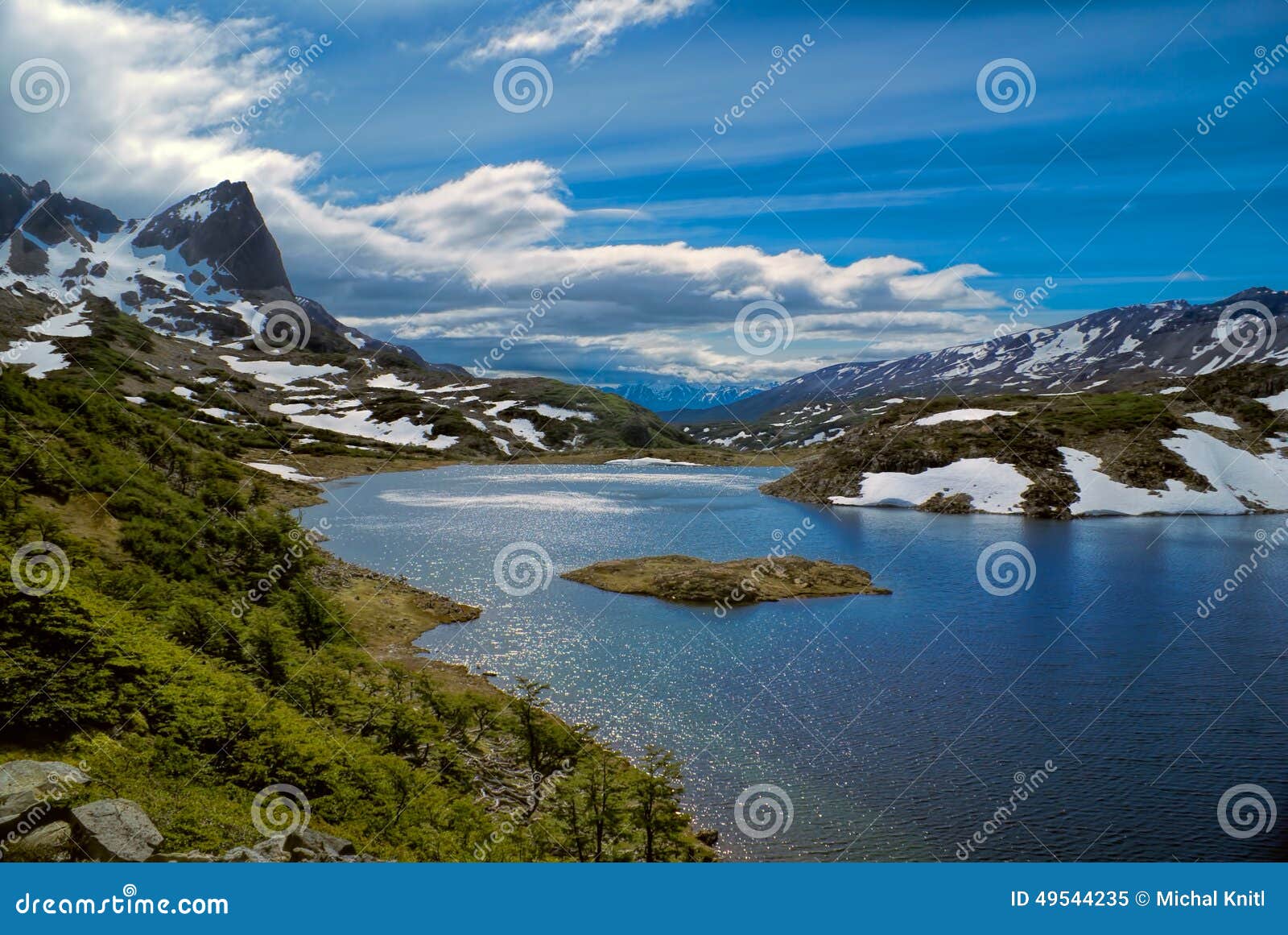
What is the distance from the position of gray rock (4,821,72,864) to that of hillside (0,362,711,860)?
0.04 meters

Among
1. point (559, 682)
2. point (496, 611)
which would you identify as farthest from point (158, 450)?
point (559, 682)

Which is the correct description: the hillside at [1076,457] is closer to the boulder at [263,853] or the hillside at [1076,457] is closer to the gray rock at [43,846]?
the boulder at [263,853]

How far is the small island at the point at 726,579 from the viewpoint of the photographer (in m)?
52.0

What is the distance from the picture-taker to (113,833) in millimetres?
12078

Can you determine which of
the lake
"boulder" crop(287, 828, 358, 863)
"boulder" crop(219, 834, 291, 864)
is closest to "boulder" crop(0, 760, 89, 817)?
"boulder" crop(219, 834, 291, 864)

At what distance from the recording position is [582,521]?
9038 centimetres

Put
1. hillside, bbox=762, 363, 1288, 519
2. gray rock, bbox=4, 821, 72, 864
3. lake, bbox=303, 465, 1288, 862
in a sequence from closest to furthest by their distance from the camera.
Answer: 1. gray rock, bbox=4, 821, 72, 864
2. lake, bbox=303, 465, 1288, 862
3. hillside, bbox=762, 363, 1288, 519

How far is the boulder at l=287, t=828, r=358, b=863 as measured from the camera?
13.5 meters

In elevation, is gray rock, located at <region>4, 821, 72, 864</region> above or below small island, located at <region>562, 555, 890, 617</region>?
below

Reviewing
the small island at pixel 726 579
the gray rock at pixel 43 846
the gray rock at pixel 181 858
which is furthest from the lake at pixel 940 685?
the gray rock at pixel 43 846

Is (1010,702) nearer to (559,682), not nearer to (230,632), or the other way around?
(559,682)

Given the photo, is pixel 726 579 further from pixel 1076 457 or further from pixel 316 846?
pixel 1076 457

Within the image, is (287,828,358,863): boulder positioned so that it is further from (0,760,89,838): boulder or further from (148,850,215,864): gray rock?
(0,760,89,838): boulder

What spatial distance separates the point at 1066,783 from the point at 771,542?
51595 millimetres
